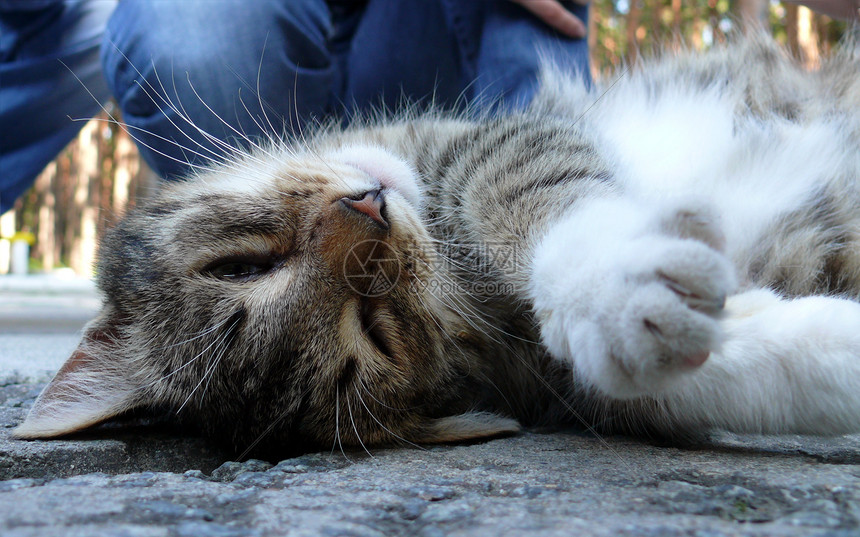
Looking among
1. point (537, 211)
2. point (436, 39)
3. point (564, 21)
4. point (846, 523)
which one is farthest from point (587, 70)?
point (846, 523)

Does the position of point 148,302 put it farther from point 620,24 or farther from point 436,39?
point 620,24

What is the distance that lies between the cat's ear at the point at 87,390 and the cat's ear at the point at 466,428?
634mm

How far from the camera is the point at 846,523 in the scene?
2.37ft

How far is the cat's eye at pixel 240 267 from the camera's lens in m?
1.34

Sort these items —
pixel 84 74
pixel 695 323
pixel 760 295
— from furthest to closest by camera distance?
pixel 84 74, pixel 760 295, pixel 695 323

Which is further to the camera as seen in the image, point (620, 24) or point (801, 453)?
point (620, 24)

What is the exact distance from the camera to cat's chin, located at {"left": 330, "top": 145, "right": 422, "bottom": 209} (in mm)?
1519

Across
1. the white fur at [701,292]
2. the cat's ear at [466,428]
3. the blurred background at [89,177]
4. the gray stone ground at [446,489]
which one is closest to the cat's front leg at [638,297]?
the white fur at [701,292]

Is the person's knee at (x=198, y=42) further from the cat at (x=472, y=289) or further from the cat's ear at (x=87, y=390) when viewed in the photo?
the cat's ear at (x=87, y=390)

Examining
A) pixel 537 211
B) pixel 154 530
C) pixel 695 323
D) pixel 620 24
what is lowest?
pixel 154 530

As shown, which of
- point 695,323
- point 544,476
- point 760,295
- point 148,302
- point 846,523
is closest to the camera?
point 846,523

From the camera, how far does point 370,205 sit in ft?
4.28

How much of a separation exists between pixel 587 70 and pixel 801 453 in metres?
1.73

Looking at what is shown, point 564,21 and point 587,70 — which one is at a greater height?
point 564,21
